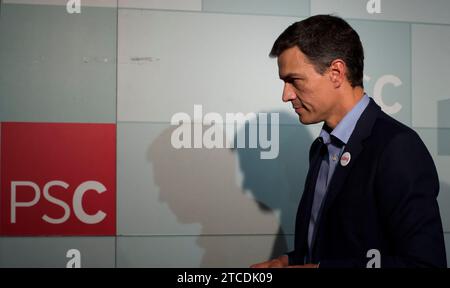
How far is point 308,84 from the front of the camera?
1.08m

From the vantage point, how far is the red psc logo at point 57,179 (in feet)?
5.70

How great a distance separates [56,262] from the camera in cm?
175

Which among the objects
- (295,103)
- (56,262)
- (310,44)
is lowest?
(56,262)

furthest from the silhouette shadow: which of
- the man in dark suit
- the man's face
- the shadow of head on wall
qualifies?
the man's face

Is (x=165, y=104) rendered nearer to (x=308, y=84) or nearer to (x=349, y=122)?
(x=308, y=84)

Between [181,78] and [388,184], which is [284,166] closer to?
[181,78]

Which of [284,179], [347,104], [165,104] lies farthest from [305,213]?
[165,104]

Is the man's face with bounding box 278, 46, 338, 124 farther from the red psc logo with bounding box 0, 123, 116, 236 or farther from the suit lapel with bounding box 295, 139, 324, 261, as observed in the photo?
the red psc logo with bounding box 0, 123, 116, 236

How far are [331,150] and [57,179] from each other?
49.2 inches

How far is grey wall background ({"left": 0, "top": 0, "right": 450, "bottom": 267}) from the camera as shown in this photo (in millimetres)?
1753

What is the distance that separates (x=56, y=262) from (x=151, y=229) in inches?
17.3

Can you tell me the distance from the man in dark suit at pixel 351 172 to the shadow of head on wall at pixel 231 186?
0.61 m
